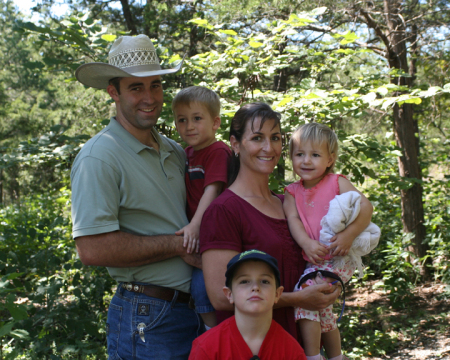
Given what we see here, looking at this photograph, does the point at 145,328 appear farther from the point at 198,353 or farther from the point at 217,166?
the point at 217,166

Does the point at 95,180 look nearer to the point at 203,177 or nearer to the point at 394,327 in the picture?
the point at 203,177

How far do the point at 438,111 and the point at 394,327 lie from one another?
3.78m

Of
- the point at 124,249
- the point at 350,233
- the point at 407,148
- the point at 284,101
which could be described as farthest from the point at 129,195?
the point at 407,148

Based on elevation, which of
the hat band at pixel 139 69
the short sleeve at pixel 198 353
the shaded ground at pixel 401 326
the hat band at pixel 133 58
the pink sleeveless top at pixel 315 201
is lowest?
the shaded ground at pixel 401 326

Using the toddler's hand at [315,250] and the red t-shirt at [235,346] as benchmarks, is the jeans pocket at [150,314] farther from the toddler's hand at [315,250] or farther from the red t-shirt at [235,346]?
the toddler's hand at [315,250]

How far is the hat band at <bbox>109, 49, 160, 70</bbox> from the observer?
208cm

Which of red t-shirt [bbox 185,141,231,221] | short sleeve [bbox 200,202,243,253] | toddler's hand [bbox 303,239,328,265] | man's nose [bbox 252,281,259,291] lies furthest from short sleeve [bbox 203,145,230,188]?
man's nose [bbox 252,281,259,291]

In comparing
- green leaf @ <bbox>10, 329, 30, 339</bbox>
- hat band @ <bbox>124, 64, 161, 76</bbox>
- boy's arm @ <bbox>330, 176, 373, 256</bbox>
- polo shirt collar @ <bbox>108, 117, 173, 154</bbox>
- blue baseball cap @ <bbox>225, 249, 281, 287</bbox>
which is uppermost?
hat band @ <bbox>124, 64, 161, 76</bbox>

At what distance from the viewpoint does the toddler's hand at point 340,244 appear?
1.90m

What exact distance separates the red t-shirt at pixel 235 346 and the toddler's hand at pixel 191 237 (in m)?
0.39

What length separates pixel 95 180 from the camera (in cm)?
173

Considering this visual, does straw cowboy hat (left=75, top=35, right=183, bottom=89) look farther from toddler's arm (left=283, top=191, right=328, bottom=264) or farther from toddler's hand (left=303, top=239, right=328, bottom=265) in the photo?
toddler's hand (left=303, top=239, right=328, bottom=265)

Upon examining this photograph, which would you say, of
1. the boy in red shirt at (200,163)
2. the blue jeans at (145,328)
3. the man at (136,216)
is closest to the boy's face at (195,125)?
the boy in red shirt at (200,163)

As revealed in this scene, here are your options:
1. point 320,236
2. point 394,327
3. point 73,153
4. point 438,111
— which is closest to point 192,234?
point 320,236
